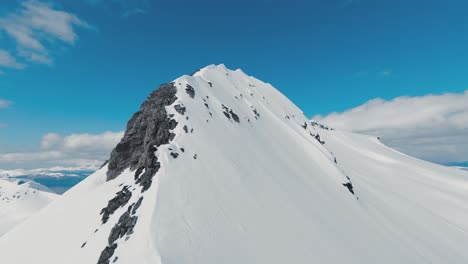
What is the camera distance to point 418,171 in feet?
321

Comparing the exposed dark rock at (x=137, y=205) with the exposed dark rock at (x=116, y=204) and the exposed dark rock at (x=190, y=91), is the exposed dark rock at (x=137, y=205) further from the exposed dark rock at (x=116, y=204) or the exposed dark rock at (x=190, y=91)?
the exposed dark rock at (x=190, y=91)

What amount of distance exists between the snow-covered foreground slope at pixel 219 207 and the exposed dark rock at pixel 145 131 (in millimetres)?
223

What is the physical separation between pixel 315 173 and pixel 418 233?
2029 centimetres

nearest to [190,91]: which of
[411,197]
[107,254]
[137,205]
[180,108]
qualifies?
[180,108]

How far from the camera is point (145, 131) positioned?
45.4 metres

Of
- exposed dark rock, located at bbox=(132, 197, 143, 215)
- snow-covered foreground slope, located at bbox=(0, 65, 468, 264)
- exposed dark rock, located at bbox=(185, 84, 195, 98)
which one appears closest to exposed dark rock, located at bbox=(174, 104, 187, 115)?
snow-covered foreground slope, located at bbox=(0, 65, 468, 264)

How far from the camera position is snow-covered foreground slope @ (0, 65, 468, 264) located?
22.6 m

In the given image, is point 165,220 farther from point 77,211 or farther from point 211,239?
point 77,211

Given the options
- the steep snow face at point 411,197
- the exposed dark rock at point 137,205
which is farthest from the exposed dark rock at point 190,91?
the steep snow face at point 411,197

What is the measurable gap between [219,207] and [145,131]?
2516 cm

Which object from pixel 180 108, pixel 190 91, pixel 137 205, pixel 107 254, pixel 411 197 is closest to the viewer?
pixel 107 254

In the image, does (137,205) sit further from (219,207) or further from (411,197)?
(411,197)

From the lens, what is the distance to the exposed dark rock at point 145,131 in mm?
38594

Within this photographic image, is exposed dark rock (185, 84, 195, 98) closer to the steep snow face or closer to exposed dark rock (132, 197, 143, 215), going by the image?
exposed dark rock (132, 197, 143, 215)
